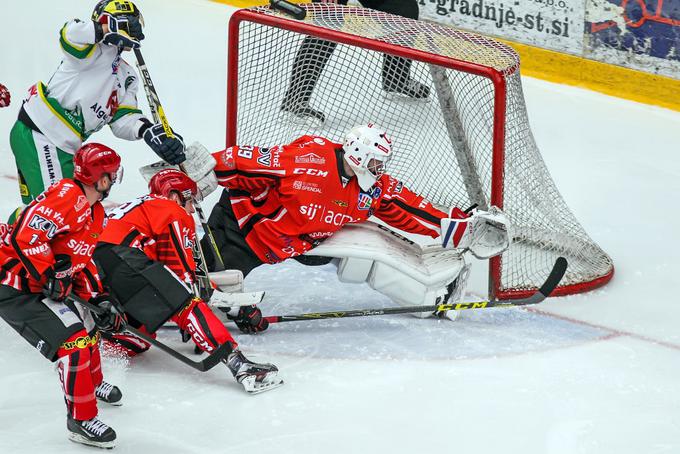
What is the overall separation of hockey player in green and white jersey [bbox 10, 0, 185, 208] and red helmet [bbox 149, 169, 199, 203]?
101 millimetres

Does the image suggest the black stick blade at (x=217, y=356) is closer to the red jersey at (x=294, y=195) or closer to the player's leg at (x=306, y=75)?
the red jersey at (x=294, y=195)

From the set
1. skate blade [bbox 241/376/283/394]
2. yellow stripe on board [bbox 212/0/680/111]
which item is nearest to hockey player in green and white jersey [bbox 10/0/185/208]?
skate blade [bbox 241/376/283/394]

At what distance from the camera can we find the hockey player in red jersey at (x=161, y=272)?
377cm

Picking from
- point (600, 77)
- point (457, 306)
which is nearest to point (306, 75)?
point (457, 306)

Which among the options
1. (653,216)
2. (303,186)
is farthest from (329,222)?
(653,216)

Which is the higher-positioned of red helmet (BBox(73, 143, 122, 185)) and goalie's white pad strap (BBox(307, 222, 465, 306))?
red helmet (BBox(73, 143, 122, 185))

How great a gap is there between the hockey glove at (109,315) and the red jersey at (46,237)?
31 cm

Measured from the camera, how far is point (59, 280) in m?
3.44

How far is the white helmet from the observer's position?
163 inches

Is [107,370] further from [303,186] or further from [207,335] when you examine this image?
[303,186]

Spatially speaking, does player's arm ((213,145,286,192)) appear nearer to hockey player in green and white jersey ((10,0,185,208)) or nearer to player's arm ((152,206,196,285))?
hockey player in green and white jersey ((10,0,185,208))

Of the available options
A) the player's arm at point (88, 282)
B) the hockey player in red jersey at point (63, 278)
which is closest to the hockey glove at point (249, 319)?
the player's arm at point (88, 282)

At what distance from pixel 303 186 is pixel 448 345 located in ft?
2.30

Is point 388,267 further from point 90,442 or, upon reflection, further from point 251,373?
point 90,442
